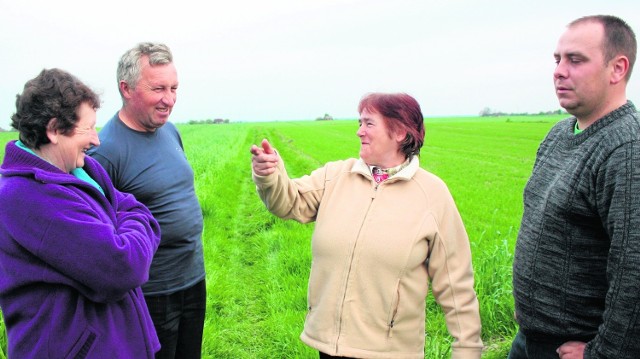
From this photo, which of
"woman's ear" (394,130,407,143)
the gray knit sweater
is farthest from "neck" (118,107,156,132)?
the gray knit sweater

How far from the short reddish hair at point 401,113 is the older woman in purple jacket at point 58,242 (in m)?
1.20

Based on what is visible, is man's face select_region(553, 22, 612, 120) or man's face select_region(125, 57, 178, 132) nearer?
man's face select_region(553, 22, 612, 120)

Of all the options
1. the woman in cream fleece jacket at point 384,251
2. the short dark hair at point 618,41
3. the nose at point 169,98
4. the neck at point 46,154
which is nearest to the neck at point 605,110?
the short dark hair at point 618,41

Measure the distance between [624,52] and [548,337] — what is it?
1.20 m

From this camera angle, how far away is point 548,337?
80.0 inches

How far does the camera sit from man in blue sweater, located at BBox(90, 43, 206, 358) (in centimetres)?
233

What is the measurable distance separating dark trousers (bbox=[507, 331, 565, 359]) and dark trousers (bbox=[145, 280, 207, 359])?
1.68 meters

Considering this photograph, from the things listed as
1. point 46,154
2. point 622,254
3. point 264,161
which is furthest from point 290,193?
point 622,254

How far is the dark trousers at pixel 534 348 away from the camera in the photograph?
2.02 metres

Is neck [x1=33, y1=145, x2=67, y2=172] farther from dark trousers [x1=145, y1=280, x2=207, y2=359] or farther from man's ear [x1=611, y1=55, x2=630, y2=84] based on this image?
man's ear [x1=611, y1=55, x2=630, y2=84]

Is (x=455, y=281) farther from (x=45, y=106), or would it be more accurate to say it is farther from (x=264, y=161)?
(x=45, y=106)

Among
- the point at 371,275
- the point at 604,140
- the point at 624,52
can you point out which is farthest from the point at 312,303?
the point at 624,52

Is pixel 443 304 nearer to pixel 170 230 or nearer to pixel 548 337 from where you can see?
pixel 548 337

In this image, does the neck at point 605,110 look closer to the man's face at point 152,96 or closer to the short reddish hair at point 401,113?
the short reddish hair at point 401,113
